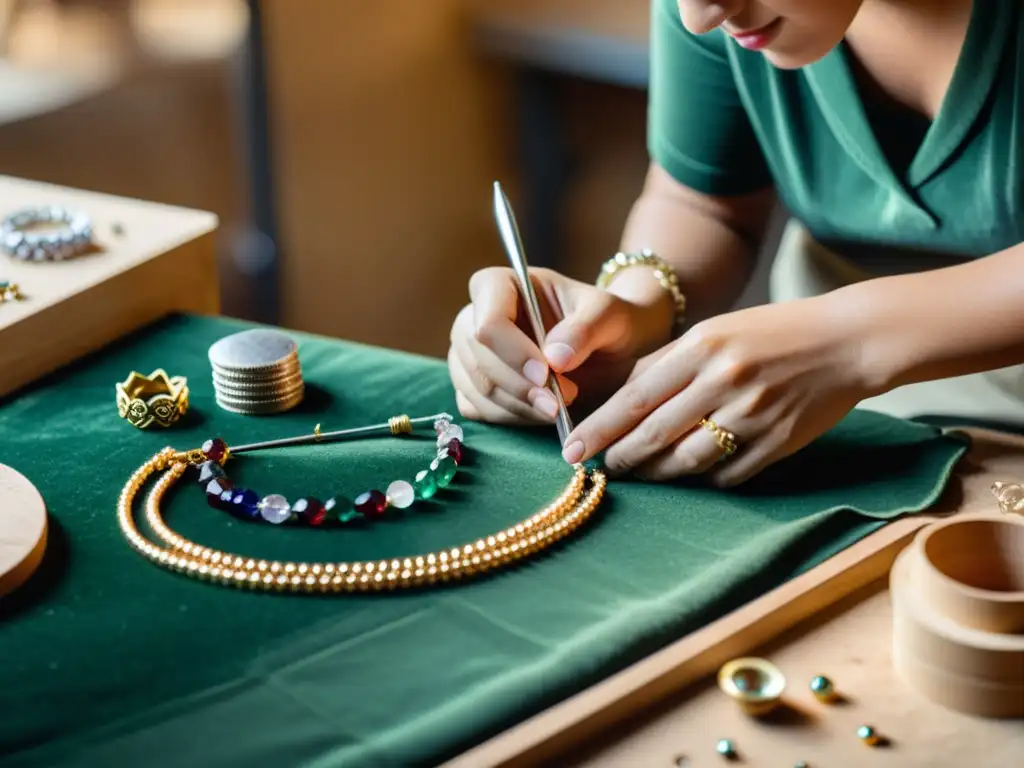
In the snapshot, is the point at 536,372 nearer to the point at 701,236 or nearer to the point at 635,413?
the point at 635,413

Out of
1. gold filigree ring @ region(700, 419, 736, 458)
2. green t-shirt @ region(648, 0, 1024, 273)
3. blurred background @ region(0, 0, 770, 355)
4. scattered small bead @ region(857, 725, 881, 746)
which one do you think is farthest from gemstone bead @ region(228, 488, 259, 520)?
blurred background @ region(0, 0, 770, 355)

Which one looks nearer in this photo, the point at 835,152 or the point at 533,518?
the point at 533,518

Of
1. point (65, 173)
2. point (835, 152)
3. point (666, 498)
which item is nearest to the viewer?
point (666, 498)

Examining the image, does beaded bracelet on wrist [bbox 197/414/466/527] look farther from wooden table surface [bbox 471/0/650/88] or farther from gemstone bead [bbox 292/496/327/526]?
wooden table surface [bbox 471/0/650/88]

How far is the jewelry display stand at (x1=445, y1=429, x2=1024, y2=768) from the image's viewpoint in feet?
2.28

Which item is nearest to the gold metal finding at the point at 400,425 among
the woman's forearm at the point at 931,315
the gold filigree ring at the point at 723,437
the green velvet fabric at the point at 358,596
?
the green velvet fabric at the point at 358,596

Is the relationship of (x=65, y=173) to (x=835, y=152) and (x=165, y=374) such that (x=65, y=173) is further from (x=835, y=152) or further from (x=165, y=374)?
(x=835, y=152)

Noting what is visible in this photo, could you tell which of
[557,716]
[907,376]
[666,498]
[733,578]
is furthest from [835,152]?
[557,716]

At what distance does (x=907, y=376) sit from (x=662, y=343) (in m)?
0.27

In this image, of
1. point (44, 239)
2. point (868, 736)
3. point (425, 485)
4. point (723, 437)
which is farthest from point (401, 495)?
point (44, 239)

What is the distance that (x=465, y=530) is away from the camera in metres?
0.90

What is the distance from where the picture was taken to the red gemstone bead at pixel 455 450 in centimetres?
100

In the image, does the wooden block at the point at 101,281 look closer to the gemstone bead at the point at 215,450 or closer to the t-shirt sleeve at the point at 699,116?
the gemstone bead at the point at 215,450

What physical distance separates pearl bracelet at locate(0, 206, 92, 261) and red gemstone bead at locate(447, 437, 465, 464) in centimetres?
45
